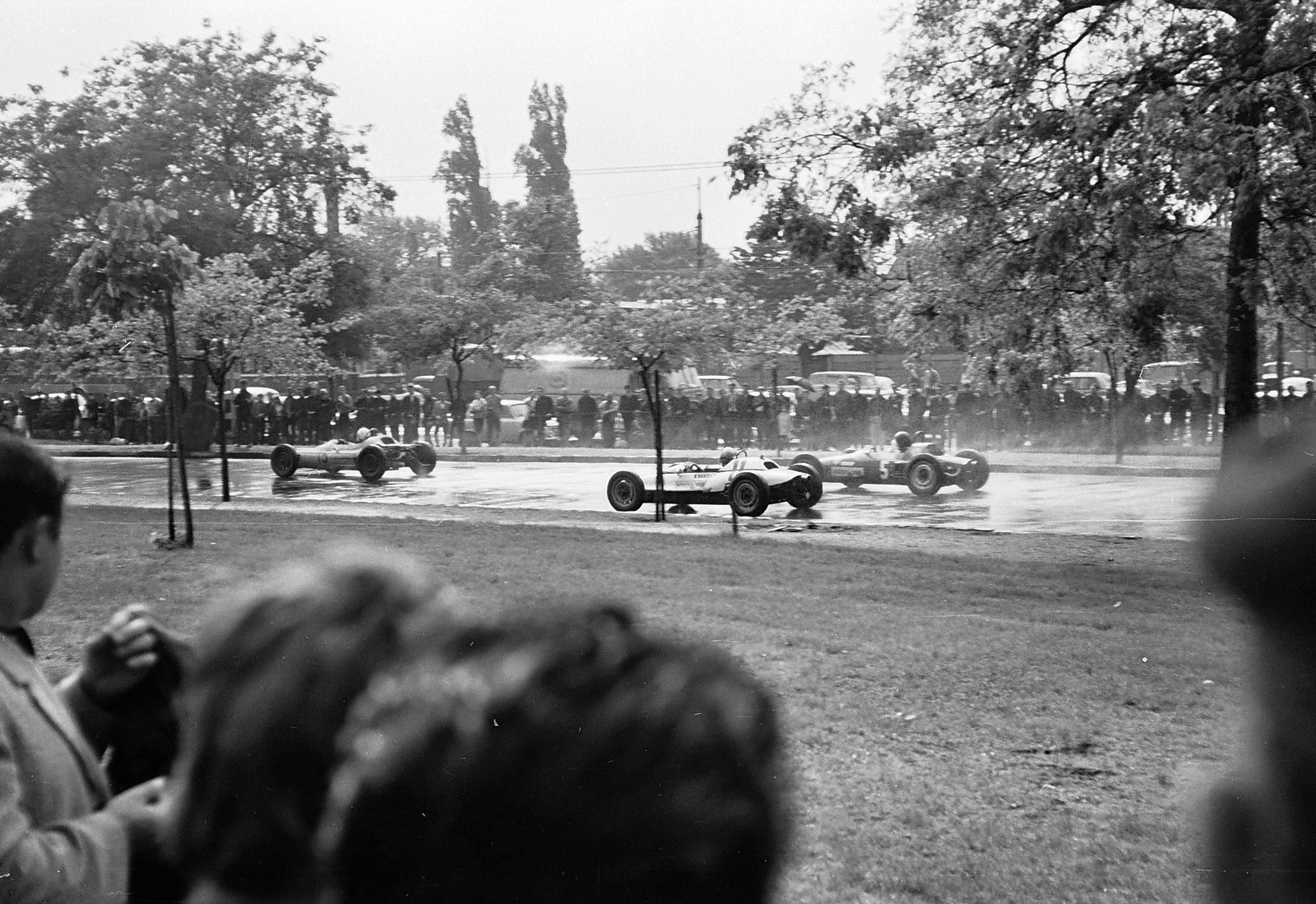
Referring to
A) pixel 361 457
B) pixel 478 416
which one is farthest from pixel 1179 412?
pixel 478 416

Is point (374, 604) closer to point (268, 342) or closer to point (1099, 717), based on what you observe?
point (1099, 717)

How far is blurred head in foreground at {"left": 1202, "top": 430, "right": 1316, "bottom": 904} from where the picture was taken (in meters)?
1.36

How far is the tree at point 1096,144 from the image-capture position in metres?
7.93

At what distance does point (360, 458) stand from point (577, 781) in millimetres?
18104

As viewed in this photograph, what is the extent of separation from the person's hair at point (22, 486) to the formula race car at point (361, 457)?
673 inches

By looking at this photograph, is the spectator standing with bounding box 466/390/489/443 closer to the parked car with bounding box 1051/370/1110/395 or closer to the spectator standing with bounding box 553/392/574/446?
the spectator standing with bounding box 553/392/574/446

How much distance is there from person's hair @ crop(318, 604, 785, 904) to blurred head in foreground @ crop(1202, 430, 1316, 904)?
2.68ft

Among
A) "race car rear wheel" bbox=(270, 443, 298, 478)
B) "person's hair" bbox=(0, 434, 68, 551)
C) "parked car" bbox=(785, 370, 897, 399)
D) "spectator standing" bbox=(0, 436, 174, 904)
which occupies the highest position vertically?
"parked car" bbox=(785, 370, 897, 399)

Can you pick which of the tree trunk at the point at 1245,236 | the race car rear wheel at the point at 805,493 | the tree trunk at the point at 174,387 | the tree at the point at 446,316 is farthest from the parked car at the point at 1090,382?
the tree trunk at the point at 174,387

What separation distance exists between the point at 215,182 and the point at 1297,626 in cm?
252

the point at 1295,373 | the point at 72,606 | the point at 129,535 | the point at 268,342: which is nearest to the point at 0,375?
the point at 72,606

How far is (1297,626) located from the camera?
142cm

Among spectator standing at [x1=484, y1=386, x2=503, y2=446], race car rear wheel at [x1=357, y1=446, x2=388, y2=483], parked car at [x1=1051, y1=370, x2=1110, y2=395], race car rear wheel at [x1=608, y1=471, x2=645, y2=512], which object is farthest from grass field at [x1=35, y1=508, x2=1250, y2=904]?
spectator standing at [x1=484, y1=386, x2=503, y2=446]

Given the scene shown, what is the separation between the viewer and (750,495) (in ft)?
44.5
